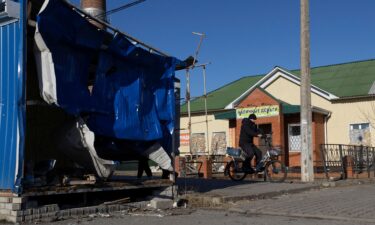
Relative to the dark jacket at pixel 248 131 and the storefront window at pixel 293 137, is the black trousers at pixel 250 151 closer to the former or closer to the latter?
the dark jacket at pixel 248 131

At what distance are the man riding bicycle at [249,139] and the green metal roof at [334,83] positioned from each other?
39.2 ft

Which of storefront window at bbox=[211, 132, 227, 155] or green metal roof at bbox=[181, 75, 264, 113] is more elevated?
green metal roof at bbox=[181, 75, 264, 113]

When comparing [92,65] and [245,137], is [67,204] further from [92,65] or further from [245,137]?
[245,137]

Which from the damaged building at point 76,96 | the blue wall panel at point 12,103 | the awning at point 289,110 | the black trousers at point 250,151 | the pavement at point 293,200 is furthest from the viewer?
the awning at point 289,110

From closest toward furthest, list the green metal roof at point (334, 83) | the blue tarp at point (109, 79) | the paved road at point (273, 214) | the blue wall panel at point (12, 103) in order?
the blue wall panel at point (12, 103), the paved road at point (273, 214), the blue tarp at point (109, 79), the green metal roof at point (334, 83)

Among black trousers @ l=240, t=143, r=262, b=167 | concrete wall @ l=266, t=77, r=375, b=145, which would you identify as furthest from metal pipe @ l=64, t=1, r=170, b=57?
concrete wall @ l=266, t=77, r=375, b=145

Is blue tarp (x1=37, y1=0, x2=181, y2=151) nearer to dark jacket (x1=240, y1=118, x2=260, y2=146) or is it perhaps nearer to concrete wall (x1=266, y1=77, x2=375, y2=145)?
dark jacket (x1=240, y1=118, x2=260, y2=146)

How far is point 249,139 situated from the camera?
50.0 feet

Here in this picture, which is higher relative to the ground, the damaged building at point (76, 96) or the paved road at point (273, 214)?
the damaged building at point (76, 96)

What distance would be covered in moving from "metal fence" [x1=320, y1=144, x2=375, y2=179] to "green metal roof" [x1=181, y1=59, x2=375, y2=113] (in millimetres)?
6769

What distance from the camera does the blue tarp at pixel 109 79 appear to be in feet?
28.8

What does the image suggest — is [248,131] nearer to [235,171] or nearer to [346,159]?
[235,171]

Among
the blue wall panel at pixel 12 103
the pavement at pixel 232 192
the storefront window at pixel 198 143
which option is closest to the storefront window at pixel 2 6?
the blue wall panel at pixel 12 103

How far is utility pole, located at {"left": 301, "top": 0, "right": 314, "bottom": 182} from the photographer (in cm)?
1598
